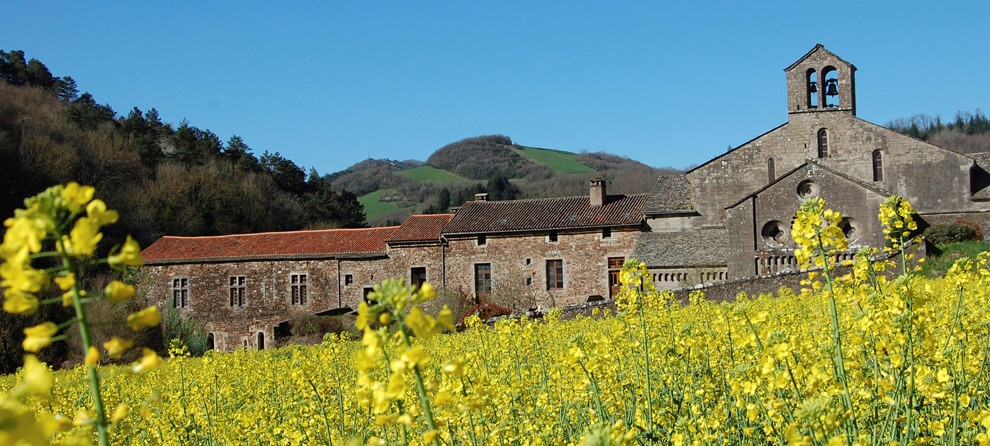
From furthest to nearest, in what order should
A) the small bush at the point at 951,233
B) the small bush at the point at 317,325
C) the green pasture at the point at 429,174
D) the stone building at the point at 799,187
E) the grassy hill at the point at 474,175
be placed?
the green pasture at the point at 429,174, the grassy hill at the point at 474,175, the small bush at the point at 317,325, the stone building at the point at 799,187, the small bush at the point at 951,233

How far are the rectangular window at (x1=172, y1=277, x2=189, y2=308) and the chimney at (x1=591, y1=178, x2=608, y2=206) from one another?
60.9ft

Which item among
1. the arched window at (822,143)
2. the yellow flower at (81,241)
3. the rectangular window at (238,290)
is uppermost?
the arched window at (822,143)

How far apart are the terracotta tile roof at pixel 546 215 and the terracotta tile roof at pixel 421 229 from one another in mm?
624

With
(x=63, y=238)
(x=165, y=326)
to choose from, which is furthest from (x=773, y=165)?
(x=63, y=238)

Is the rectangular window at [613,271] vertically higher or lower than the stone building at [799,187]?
lower

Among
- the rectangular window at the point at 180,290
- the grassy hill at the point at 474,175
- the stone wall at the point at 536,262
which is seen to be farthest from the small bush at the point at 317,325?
the grassy hill at the point at 474,175

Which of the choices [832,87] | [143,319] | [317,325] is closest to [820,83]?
[832,87]

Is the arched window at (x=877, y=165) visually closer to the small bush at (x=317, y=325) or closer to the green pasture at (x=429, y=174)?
the small bush at (x=317, y=325)

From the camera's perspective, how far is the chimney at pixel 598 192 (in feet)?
102

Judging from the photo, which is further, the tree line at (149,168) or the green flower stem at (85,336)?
the tree line at (149,168)

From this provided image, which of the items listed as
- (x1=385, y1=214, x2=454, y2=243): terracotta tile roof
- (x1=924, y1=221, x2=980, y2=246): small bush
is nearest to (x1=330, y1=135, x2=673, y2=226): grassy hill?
(x1=385, y1=214, x2=454, y2=243): terracotta tile roof

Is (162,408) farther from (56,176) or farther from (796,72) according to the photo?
(56,176)

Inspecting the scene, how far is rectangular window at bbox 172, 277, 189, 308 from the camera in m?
33.9

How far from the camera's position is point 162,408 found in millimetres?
6875
